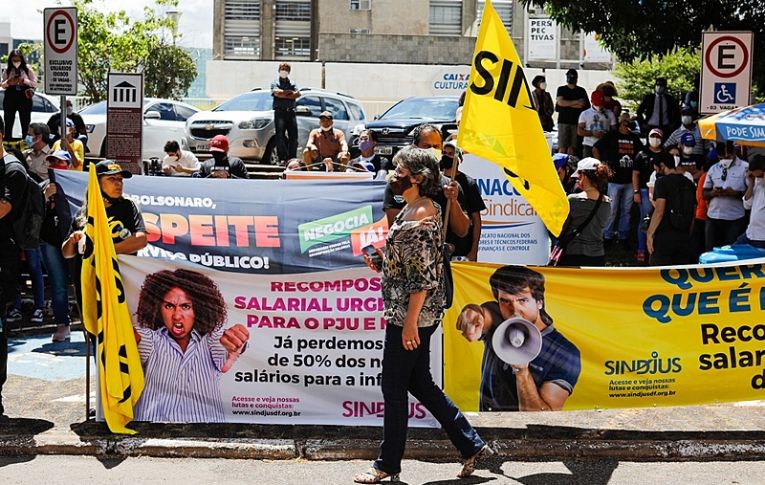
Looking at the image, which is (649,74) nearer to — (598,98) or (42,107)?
(42,107)

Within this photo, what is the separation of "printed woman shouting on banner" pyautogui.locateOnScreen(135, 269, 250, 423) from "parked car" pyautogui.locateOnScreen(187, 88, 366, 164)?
570 inches

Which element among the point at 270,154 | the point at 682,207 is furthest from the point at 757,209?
the point at 270,154

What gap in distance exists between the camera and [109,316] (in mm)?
7695

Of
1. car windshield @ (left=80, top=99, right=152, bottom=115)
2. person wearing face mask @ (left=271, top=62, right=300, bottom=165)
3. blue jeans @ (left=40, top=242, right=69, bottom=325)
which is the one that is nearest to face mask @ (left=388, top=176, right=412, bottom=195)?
blue jeans @ (left=40, top=242, right=69, bottom=325)

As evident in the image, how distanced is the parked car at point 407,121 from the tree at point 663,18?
122 inches

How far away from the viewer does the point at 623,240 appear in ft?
54.0

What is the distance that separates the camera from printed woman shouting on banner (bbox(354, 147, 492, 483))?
6535 mm

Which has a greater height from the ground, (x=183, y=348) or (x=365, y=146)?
(x=365, y=146)

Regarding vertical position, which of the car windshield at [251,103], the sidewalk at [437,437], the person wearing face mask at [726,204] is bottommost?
the sidewalk at [437,437]

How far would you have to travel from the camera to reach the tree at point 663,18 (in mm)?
19594

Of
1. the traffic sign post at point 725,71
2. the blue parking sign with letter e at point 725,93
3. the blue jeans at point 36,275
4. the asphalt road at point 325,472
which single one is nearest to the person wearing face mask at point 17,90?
the blue jeans at point 36,275

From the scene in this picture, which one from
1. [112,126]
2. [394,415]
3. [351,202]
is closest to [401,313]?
[394,415]

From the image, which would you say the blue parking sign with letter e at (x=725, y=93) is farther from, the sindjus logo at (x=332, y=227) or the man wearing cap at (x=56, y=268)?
the man wearing cap at (x=56, y=268)

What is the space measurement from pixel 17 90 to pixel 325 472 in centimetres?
1453
